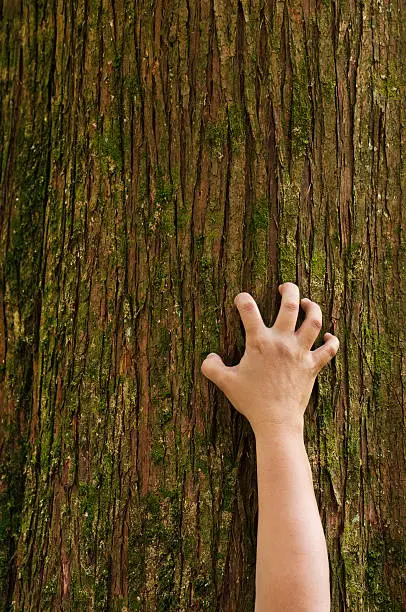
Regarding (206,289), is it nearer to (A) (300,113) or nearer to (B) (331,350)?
(B) (331,350)

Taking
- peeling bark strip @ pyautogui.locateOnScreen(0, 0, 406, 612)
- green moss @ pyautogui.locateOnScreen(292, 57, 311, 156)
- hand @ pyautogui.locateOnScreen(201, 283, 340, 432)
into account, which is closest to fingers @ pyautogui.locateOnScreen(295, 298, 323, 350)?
hand @ pyautogui.locateOnScreen(201, 283, 340, 432)

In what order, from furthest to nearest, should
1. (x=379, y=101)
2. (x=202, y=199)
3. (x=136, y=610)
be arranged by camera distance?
1. (x=379, y=101)
2. (x=202, y=199)
3. (x=136, y=610)

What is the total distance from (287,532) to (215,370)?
0.50 meters

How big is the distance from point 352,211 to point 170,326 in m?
0.70

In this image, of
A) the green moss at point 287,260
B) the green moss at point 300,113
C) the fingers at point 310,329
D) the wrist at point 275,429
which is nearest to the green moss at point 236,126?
the green moss at point 300,113

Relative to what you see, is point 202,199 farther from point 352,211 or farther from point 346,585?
point 346,585

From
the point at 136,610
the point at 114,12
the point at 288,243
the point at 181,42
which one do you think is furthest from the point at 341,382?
the point at 114,12

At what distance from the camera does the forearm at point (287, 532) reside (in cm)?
179

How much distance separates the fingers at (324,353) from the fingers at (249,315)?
7.5 inches

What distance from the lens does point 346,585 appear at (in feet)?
6.72

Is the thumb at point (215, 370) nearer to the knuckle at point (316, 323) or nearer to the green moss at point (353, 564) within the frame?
the knuckle at point (316, 323)

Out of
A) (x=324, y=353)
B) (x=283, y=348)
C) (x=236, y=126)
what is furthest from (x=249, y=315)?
Result: (x=236, y=126)

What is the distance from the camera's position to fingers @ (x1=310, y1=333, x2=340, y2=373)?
2059 mm

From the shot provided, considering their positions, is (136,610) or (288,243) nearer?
(136,610)
